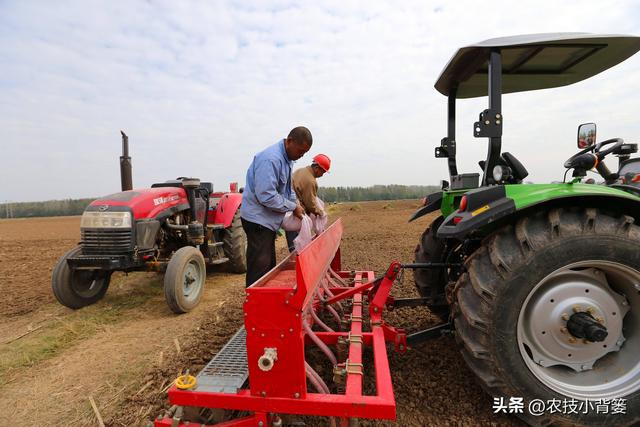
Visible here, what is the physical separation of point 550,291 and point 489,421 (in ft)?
2.45

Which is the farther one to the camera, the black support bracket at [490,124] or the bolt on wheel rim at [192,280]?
the bolt on wheel rim at [192,280]

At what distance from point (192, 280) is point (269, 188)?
1.96m

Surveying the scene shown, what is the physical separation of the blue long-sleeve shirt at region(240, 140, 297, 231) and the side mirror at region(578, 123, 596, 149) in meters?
2.18

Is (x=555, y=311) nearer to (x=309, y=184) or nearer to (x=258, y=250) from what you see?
(x=258, y=250)

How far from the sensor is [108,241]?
3.85m

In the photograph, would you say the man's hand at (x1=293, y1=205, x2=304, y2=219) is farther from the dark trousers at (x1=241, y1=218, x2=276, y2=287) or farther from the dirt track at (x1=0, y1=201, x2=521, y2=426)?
the dirt track at (x1=0, y1=201, x2=521, y2=426)

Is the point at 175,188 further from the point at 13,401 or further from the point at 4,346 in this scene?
the point at 13,401

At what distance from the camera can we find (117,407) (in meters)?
2.18

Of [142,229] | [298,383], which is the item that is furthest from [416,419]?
[142,229]

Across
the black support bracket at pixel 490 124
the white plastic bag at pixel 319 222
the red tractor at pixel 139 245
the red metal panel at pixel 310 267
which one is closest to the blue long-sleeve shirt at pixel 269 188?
the red metal panel at pixel 310 267

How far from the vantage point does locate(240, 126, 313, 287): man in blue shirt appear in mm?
2900

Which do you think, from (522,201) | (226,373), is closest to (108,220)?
(226,373)

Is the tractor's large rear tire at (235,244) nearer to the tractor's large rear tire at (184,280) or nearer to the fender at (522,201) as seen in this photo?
the tractor's large rear tire at (184,280)

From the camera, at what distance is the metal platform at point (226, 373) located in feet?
5.37
